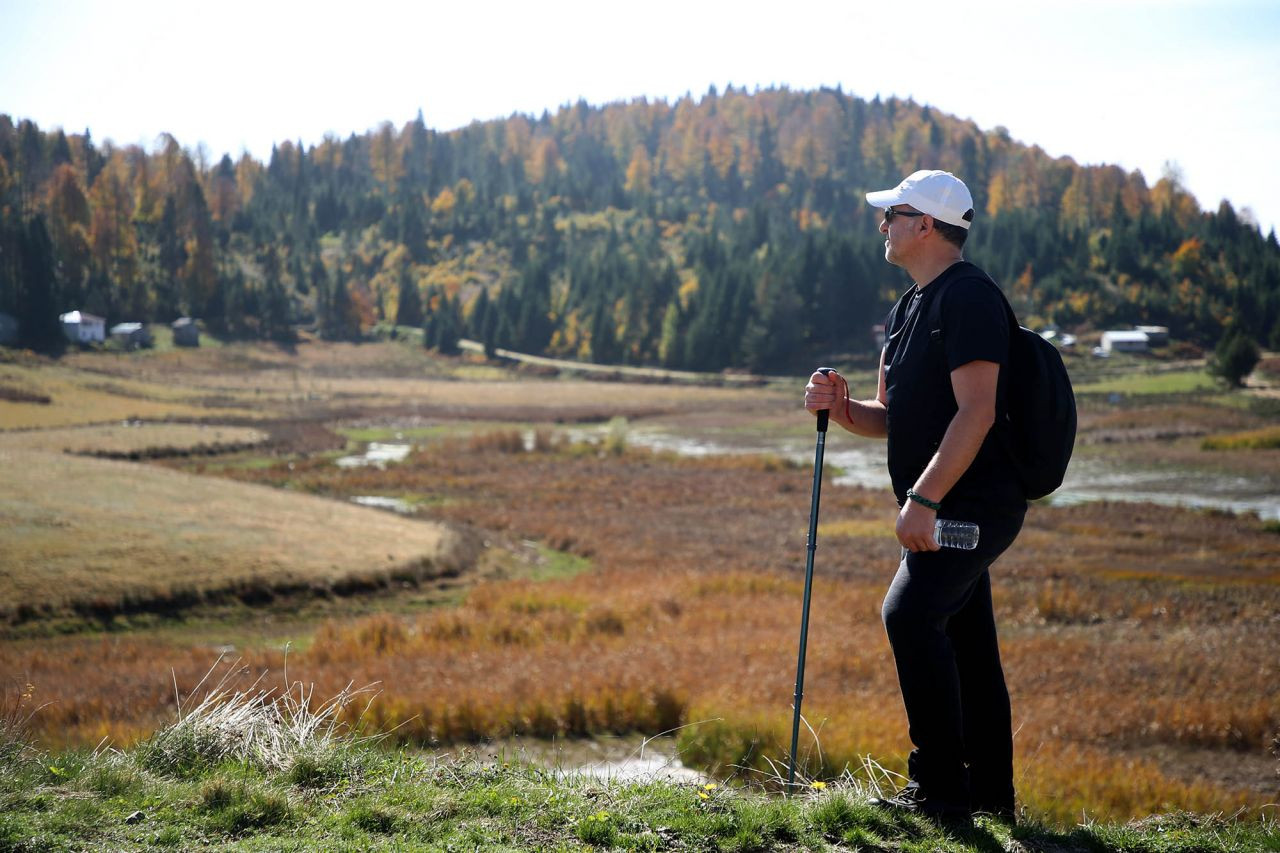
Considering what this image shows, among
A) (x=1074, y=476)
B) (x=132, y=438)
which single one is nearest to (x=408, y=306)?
(x=132, y=438)

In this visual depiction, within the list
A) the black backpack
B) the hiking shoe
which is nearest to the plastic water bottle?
the black backpack

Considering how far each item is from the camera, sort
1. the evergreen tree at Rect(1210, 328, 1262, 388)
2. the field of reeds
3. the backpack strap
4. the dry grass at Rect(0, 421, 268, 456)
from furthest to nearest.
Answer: the evergreen tree at Rect(1210, 328, 1262, 388), the dry grass at Rect(0, 421, 268, 456), the field of reeds, the backpack strap

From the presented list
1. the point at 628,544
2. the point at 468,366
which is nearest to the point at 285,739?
the point at 628,544

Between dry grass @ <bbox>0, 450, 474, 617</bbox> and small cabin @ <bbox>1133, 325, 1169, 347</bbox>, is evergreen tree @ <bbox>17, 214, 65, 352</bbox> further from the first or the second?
small cabin @ <bbox>1133, 325, 1169, 347</bbox>

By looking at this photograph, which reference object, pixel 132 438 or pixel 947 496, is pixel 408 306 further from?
pixel 947 496

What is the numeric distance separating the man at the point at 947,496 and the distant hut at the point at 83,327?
69.1 m

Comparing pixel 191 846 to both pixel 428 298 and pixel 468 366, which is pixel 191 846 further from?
pixel 428 298

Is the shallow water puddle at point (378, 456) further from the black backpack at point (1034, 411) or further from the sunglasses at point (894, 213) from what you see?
the black backpack at point (1034, 411)

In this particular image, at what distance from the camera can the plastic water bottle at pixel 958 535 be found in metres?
4.34

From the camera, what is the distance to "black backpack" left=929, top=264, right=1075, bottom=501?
441 cm

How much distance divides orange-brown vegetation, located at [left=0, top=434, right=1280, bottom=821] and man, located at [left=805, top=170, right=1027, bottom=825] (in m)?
1.86

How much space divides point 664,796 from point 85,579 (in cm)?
1893

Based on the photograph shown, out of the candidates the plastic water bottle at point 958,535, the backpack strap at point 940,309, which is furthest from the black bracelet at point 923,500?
the backpack strap at point 940,309

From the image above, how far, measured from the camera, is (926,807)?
4.64 metres
